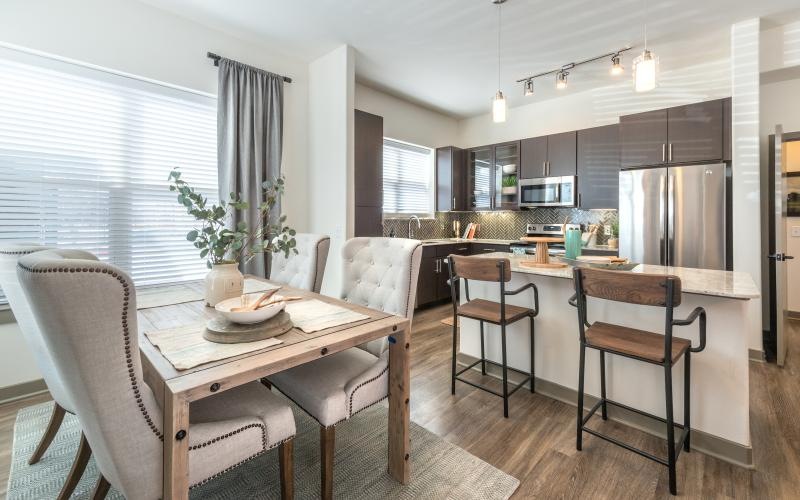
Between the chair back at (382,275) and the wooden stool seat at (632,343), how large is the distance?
0.93 m

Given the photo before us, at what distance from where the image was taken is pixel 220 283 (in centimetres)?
170

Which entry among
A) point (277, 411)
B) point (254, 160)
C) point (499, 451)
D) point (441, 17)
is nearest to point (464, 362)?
point (499, 451)

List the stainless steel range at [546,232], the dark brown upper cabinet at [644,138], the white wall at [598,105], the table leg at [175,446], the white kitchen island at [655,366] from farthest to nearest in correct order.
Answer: the stainless steel range at [546,232] → the white wall at [598,105] → the dark brown upper cabinet at [644,138] → the white kitchen island at [655,366] → the table leg at [175,446]

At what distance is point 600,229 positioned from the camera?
14.9ft

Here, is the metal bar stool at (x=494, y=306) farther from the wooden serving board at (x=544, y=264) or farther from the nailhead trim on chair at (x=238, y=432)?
the nailhead trim on chair at (x=238, y=432)

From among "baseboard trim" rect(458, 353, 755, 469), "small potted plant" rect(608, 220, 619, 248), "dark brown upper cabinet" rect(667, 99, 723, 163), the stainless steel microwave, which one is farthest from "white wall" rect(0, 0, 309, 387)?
"dark brown upper cabinet" rect(667, 99, 723, 163)

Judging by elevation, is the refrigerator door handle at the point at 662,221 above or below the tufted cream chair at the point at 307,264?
above

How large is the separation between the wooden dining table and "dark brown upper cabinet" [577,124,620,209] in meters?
3.75

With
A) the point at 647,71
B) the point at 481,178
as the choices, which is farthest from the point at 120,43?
the point at 481,178

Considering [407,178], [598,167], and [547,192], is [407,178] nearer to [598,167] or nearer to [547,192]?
[547,192]

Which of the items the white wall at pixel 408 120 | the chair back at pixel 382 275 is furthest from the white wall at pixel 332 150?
the chair back at pixel 382 275

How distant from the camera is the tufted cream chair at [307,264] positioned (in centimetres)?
227

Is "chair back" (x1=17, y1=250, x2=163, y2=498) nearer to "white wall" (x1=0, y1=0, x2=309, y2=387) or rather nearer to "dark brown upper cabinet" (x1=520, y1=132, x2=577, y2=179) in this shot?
"white wall" (x1=0, y1=0, x2=309, y2=387)

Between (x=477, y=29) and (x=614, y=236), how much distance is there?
2919mm
